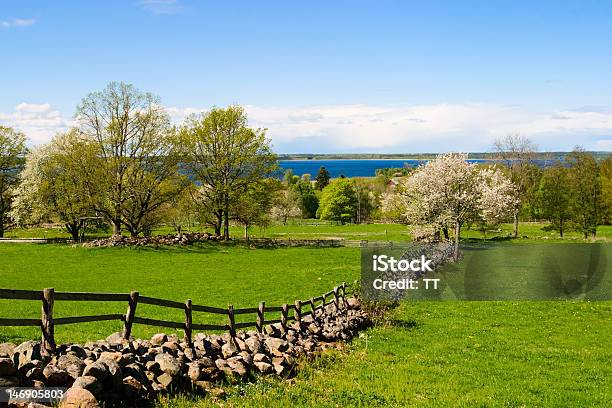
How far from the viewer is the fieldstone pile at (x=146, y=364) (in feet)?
31.8

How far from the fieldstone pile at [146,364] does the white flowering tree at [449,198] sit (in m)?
38.8

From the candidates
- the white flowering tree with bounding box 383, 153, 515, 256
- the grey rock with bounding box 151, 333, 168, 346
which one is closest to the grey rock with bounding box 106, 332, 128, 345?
the grey rock with bounding box 151, 333, 168, 346

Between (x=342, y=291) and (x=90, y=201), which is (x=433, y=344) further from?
(x=90, y=201)

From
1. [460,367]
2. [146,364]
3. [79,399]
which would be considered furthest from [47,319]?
[460,367]

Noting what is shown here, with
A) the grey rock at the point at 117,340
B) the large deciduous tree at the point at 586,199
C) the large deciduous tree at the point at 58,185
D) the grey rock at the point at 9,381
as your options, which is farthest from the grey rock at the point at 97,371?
the large deciduous tree at the point at 586,199

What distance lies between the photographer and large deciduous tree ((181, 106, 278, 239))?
2378 inches

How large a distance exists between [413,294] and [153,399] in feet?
79.7

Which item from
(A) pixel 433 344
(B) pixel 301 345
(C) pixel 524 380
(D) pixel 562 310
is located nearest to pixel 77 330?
(B) pixel 301 345

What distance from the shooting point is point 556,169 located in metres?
77.7

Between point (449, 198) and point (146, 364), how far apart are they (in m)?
47.0

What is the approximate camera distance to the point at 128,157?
188ft

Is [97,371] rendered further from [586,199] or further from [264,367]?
[586,199]

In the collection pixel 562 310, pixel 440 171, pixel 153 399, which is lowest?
pixel 562 310

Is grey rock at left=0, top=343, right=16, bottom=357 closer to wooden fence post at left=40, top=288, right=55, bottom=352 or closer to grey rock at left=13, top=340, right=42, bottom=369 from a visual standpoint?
grey rock at left=13, top=340, right=42, bottom=369
